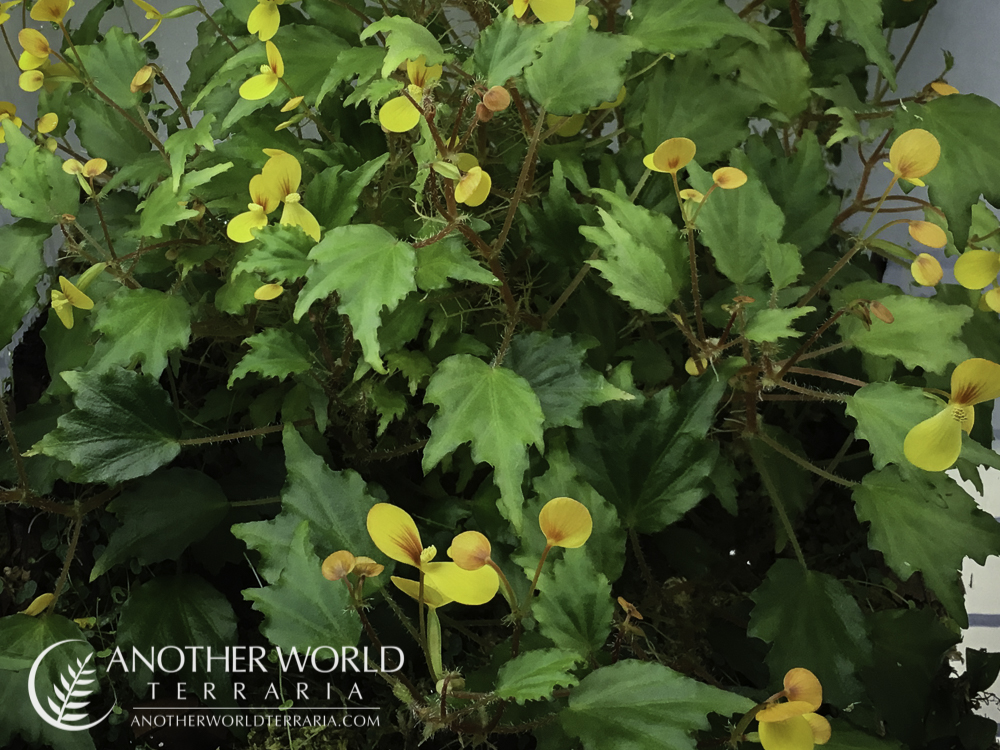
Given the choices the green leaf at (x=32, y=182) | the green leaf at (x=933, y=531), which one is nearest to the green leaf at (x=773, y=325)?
the green leaf at (x=933, y=531)

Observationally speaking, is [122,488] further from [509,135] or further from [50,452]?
[509,135]

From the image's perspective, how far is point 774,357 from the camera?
26.5 inches

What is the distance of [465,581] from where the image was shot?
0.45 m

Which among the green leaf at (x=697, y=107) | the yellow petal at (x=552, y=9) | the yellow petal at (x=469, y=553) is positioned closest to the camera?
the yellow petal at (x=469, y=553)

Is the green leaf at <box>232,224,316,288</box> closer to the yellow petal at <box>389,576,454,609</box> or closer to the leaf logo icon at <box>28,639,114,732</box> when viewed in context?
the yellow petal at <box>389,576,454,609</box>

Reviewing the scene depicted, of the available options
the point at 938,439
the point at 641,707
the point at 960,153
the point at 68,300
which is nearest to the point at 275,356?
the point at 68,300

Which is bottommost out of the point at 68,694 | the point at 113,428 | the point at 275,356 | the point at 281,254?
the point at 68,694

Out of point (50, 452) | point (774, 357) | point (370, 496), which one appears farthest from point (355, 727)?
point (774, 357)

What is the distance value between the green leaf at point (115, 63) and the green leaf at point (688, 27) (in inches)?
22.7

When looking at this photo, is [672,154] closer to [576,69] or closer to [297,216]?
[576,69]

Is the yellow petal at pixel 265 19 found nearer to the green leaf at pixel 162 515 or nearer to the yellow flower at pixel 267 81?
the yellow flower at pixel 267 81

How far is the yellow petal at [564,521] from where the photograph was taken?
45 centimetres

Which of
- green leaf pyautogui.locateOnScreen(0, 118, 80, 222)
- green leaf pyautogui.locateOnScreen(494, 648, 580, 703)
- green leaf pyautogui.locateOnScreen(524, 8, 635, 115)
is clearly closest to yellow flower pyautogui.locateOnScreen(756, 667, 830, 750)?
green leaf pyautogui.locateOnScreen(494, 648, 580, 703)

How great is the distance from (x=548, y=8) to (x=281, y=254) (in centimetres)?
29
